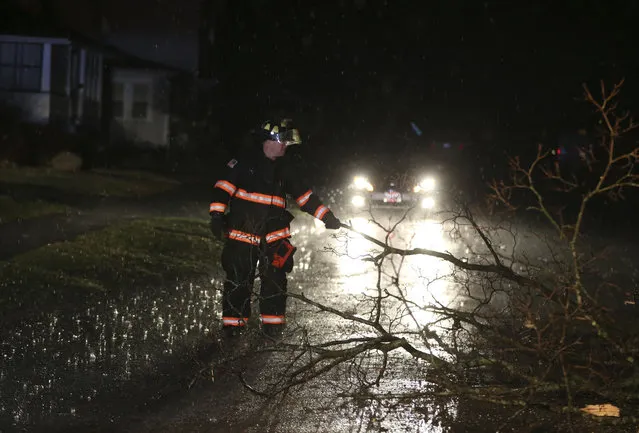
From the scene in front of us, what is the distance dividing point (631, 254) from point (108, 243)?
26.1ft

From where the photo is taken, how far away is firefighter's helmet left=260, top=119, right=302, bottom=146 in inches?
294

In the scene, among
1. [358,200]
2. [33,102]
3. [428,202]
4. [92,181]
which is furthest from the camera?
[33,102]

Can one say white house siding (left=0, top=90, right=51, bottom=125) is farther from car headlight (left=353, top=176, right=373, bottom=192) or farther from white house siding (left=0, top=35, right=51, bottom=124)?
car headlight (left=353, top=176, right=373, bottom=192)

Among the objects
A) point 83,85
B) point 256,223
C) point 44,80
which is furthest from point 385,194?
point 83,85

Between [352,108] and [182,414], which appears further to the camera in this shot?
[352,108]

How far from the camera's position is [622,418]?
Result: 504cm

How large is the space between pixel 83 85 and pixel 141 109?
156 inches

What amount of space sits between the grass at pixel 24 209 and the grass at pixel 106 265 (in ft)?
5.70

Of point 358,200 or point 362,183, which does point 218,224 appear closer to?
point 358,200

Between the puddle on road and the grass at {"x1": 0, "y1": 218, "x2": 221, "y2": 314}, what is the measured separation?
0.55 meters

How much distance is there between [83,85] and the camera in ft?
108

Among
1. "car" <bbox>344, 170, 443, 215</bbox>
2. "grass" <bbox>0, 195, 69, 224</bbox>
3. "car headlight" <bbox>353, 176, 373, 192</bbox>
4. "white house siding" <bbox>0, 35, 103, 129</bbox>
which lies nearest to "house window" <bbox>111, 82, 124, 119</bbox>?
"white house siding" <bbox>0, 35, 103, 129</bbox>

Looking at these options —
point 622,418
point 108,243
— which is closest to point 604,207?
point 108,243

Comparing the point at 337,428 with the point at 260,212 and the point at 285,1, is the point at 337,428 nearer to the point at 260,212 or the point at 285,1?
the point at 260,212
